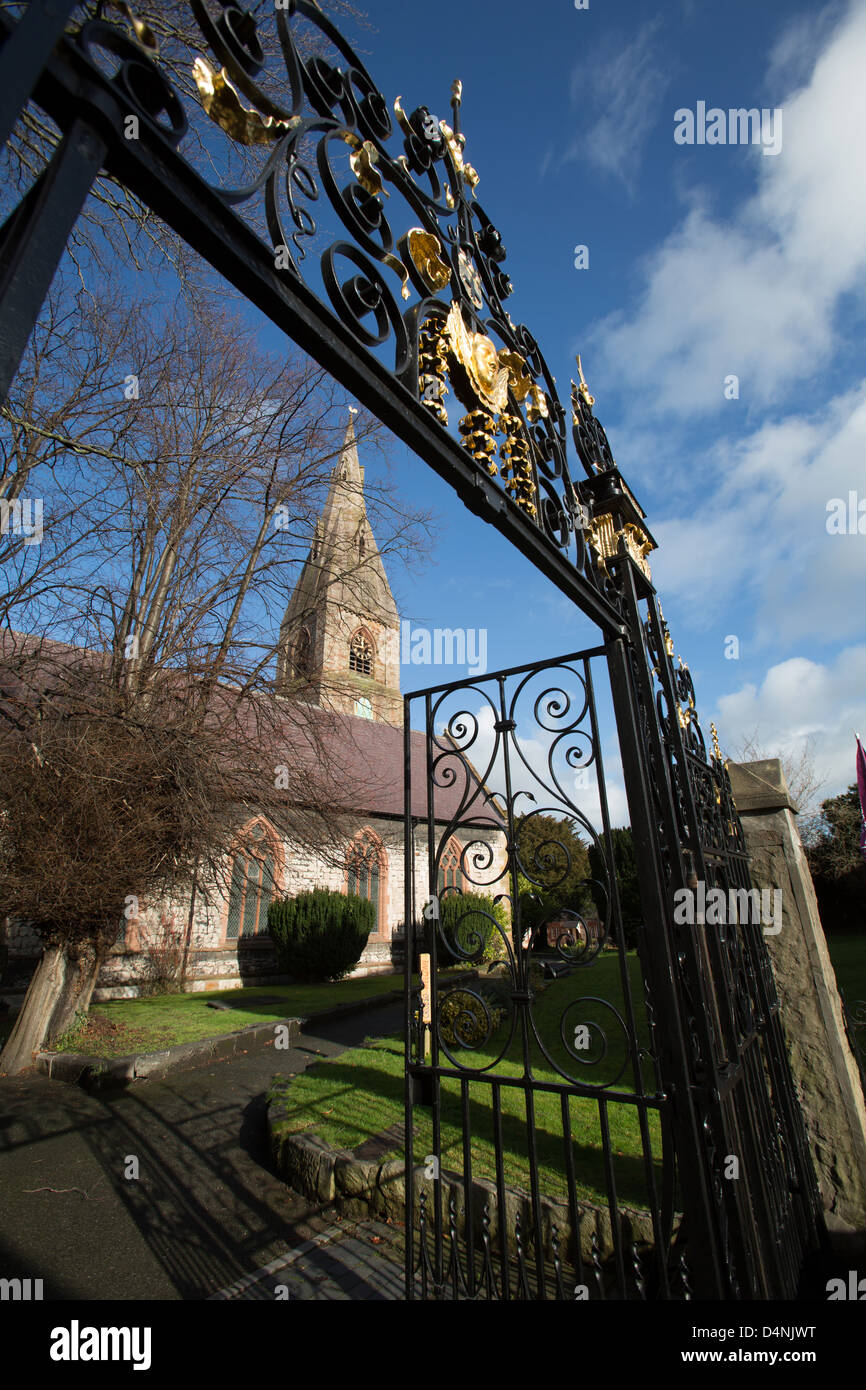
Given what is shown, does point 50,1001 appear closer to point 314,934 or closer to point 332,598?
point 332,598

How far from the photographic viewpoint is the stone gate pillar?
3738mm

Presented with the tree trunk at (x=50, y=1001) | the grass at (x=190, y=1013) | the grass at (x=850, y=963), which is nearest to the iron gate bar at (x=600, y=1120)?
the grass at (x=850, y=963)

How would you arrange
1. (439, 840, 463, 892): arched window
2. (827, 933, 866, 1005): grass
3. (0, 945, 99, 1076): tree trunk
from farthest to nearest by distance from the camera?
(439, 840, 463, 892): arched window
(827, 933, 866, 1005): grass
(0, 945, 99, 1076): tree trunk

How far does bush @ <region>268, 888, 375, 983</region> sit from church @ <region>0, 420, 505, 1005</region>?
79cm

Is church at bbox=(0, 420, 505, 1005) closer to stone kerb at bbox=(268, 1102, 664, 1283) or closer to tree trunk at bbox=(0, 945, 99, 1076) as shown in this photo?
tree trunk at bbox=(0, 945, 99, 1076)

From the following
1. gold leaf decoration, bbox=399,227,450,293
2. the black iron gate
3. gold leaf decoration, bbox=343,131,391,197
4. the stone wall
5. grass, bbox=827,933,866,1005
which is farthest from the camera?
the stone wall

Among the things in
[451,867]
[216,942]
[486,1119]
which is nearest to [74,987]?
[216,942]

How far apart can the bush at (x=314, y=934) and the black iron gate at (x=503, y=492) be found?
1255 centimetres

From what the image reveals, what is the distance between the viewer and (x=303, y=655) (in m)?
10.5

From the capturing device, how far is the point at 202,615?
32.9ft

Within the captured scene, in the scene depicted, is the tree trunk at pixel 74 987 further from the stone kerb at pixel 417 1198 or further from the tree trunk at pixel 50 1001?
the stone kerb at pixel 417 1198

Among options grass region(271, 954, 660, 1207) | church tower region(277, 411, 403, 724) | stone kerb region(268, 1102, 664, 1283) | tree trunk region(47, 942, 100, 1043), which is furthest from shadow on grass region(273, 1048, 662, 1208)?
church tower region(277, 411, 403, 724)
